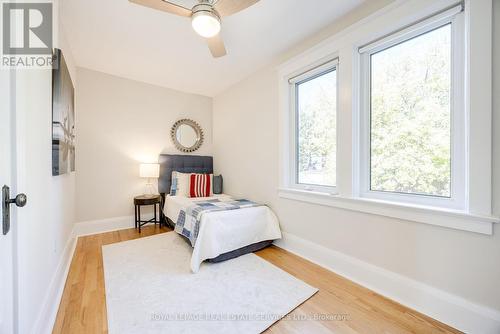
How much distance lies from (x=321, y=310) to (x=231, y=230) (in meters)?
1.11

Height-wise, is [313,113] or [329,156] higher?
[313,113]

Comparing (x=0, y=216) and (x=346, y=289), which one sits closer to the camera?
(x=0, y=216)

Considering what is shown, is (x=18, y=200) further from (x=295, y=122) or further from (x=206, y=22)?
(x=295, y=122)

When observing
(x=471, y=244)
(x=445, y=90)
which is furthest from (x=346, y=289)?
(x=445, y=90)

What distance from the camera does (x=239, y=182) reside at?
3.48m

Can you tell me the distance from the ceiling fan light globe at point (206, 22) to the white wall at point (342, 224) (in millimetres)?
1212

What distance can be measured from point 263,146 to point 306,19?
153cm

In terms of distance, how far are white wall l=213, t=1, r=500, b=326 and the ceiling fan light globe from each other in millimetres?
1212

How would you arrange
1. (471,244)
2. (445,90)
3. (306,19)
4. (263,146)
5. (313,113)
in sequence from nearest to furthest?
(471,244)
(445,90)
(306,19)
(313,113)
(263,146)

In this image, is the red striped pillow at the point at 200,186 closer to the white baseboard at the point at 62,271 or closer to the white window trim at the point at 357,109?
the white baseboard at the point at 62,271

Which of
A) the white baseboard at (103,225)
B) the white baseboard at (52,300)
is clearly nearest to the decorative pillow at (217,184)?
the white baseboard at (103,225)

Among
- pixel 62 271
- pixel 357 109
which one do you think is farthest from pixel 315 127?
pixel 62 271

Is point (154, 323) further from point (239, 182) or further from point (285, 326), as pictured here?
point (239, 182)

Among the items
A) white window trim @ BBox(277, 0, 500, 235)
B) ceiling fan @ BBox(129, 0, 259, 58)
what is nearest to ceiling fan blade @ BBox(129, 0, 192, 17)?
ceiling fan @ BBox(129, 0, 259, 58)
